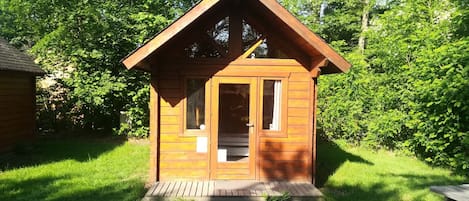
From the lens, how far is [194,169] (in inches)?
229

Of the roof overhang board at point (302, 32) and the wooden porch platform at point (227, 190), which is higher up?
the roof overhang board at point (302, 32)

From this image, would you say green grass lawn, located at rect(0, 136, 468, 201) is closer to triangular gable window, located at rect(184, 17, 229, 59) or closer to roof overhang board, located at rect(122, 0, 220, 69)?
roof overhang board, located at rect(122, 0, 220, 69)

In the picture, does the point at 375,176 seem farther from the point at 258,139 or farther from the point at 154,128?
the point at 154,128

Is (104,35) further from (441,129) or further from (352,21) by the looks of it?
(352,21)

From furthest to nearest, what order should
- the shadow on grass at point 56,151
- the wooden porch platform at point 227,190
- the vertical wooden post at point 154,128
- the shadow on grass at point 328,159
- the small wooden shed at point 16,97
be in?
the small wooden shed at point 16,97, the shadow on grass at point 56,151, the shadow on grass at point 328,159, the vertical wooden post at point 154,128, the wooden porch platform at point 227,190

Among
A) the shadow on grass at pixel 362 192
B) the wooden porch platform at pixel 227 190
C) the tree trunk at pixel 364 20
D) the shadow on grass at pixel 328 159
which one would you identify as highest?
the tree trunk at pixel 364 20

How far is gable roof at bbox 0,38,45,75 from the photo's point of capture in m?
8.34

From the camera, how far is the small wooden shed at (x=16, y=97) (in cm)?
855

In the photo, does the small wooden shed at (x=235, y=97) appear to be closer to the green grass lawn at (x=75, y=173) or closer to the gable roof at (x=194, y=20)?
the gable roof at (x=194, y=20)

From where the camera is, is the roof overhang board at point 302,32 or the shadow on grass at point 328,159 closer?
the roof overhang board at point 302,32

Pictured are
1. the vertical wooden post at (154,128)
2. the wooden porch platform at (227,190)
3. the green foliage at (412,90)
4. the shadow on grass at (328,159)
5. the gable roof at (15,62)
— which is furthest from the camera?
the gable roof at (15,62)

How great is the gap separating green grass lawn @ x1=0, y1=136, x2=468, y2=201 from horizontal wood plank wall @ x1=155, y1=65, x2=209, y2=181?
2.01ft

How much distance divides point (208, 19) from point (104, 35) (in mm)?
6184

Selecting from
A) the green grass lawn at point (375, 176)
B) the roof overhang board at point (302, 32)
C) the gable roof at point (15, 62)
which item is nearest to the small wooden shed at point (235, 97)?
the roof overhang board at point (302, 32)
